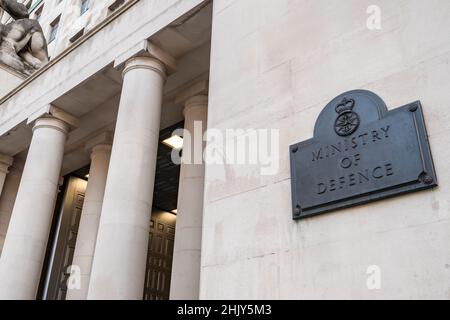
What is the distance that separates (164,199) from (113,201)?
42.0ft

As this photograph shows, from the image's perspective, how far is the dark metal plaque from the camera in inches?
225

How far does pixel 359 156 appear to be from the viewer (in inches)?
245

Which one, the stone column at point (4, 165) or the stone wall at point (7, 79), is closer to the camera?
the stone column at point (4, 165)

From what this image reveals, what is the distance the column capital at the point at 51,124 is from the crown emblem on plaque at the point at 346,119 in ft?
40.9

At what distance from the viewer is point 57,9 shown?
3203cm

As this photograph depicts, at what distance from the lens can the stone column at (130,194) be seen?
9953 millimetres

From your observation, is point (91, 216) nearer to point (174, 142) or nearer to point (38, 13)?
point (174, 142)

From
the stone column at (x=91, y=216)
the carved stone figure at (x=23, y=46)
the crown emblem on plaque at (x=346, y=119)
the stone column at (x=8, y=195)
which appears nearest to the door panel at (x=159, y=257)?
the stone column at (x=91, y=216)

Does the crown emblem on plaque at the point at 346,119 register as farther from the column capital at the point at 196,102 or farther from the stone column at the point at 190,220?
the column capital at the point at 196,102

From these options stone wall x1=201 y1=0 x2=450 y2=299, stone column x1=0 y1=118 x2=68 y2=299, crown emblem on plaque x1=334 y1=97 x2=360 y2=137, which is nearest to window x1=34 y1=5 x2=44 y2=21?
stone column x1=0 y1=118 x2=68 y2=299

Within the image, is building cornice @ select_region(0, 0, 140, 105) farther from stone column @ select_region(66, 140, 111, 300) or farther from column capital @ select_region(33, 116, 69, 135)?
stone column @ select_region(66, 140, 111, 300)

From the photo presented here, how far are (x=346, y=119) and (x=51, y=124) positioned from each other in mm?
12818
